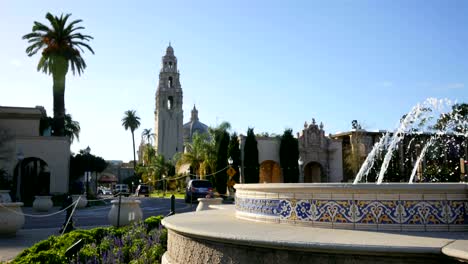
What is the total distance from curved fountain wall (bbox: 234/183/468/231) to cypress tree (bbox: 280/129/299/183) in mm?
35332

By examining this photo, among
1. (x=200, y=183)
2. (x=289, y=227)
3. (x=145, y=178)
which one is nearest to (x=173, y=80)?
(x=145, y=178)

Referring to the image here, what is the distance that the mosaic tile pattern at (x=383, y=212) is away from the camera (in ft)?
15.2

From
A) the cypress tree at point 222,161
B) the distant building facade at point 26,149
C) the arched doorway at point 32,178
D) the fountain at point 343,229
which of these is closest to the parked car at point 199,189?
the cypress tree at point 222,161

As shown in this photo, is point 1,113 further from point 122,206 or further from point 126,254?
point 126,254

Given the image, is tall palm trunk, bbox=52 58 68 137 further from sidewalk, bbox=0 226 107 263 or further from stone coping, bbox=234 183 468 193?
stone coping, bbox=234 183 468 193

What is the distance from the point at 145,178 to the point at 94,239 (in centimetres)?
6485

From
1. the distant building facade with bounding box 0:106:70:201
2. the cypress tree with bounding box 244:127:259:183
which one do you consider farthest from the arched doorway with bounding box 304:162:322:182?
the distant building facade with bounding box 0:106:70:201

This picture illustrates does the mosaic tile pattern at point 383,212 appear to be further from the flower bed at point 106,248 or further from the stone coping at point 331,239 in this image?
the flower bed at point 106,248

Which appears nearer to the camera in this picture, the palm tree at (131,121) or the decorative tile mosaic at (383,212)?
the decorative tile mosaic at (383,212)

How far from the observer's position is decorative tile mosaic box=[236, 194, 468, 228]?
15.2 ft

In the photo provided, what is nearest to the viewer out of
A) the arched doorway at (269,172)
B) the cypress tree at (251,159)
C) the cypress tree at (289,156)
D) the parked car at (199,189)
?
the parked car at (199,189)

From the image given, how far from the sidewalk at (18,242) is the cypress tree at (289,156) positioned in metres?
28.1

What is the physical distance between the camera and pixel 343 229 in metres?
4.82

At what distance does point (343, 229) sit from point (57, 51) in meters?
33.7
